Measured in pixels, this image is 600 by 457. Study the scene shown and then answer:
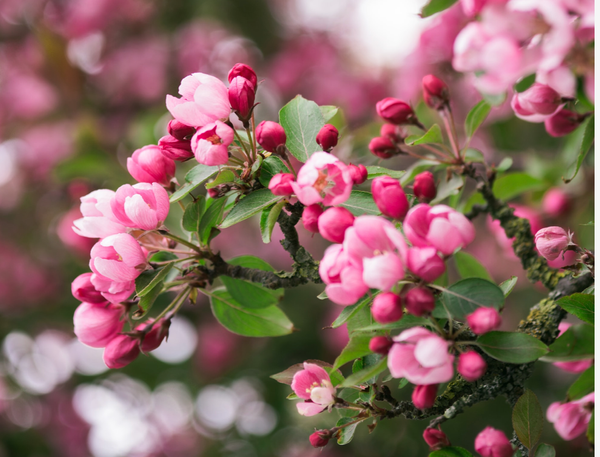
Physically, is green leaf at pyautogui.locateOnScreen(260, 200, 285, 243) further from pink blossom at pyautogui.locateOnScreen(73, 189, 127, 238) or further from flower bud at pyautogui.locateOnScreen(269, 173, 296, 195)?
pink blossom at pyautogui.locateOnScreen(73, 189, 127, 238)

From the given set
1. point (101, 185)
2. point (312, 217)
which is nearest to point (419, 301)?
point (312, 217)

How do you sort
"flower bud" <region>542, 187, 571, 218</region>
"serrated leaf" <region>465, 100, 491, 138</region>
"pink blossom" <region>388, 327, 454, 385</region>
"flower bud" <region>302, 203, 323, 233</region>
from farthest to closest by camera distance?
"flower bud" <region>542, 187, 571, 218</region> → "serrated leaf" <region>465, 100, 491, 138</region> → "flower bud" <region>302, 203, 323, 233</region> → "pink blossom" <region>388, 327, 454, 385</region>

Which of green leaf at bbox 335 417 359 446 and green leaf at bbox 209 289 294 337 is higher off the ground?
green leaf at bbox 209 289 294 337

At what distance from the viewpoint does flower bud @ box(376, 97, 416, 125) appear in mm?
693

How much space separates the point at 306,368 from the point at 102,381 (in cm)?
212

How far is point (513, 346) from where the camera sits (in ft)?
1.62

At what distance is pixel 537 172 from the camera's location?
1146 mm

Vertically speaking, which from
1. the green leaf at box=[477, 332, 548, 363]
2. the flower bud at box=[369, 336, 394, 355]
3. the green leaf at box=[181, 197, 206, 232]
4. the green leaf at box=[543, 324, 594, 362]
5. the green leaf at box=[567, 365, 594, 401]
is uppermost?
the green leaf at box=[181, 197, 206, 232]

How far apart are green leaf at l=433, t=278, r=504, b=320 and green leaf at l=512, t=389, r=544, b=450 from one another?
6.7 inches

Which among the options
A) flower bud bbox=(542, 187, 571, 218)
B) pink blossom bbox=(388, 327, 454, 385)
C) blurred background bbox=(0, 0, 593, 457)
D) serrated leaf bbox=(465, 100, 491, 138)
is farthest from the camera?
blurred background bbox=(0, 0, 593, 457)

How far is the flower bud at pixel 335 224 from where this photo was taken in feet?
1.60

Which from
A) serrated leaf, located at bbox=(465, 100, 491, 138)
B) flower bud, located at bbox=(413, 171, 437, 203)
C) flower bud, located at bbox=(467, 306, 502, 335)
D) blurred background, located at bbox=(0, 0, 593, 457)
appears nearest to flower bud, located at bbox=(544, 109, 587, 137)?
serrated leaf, located at bbox=(465, 100, 491, 138)

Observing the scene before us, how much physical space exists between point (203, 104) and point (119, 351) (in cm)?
32

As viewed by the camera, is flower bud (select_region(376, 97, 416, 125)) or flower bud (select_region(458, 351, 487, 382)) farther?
flower bud (select_region(376, 97, 416, 125))
